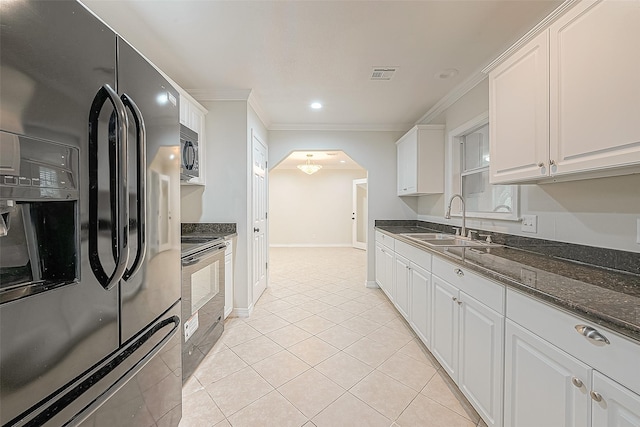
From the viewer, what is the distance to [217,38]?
6.74ft

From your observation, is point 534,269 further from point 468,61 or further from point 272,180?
point 272,180

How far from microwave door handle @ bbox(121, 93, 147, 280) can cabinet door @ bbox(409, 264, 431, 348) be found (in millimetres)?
1921

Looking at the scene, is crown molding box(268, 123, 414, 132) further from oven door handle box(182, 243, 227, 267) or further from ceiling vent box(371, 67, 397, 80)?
oven door handle box(182, 243, 227, 267)

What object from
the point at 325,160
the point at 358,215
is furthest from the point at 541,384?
the point at 358,215

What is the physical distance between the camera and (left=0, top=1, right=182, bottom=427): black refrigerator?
0.61m

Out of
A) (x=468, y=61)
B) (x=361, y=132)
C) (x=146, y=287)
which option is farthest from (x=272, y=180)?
(x=146, y=287)

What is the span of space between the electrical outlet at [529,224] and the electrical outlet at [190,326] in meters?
2.49

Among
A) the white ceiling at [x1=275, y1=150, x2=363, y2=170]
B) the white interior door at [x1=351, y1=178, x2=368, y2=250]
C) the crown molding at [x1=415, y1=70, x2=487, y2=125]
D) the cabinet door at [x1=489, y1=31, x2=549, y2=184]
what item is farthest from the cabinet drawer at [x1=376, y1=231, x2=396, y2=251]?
the white interior door at [x1=351, y1=178, x2=368, y2=250]

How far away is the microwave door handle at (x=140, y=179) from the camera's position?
0.95 meters

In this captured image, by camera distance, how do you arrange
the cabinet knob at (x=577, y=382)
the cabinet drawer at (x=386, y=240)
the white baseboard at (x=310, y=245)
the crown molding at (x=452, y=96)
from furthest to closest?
the white baseboard at (x=310, y=245) → the cabinet drawer at (x=386, y=240) → the crown molding at (x=452, y=96) → the cabinet knob at (x=577, y=382)

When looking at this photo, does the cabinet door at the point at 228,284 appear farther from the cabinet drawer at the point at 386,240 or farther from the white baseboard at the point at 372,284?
the white baseboard at the point at 372,284

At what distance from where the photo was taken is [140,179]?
986 mm

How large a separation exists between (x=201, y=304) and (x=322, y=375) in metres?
1.07

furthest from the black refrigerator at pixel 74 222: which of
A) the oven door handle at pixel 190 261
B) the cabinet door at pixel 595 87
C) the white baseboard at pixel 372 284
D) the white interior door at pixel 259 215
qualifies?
the white baseboard at pixel 372 284
